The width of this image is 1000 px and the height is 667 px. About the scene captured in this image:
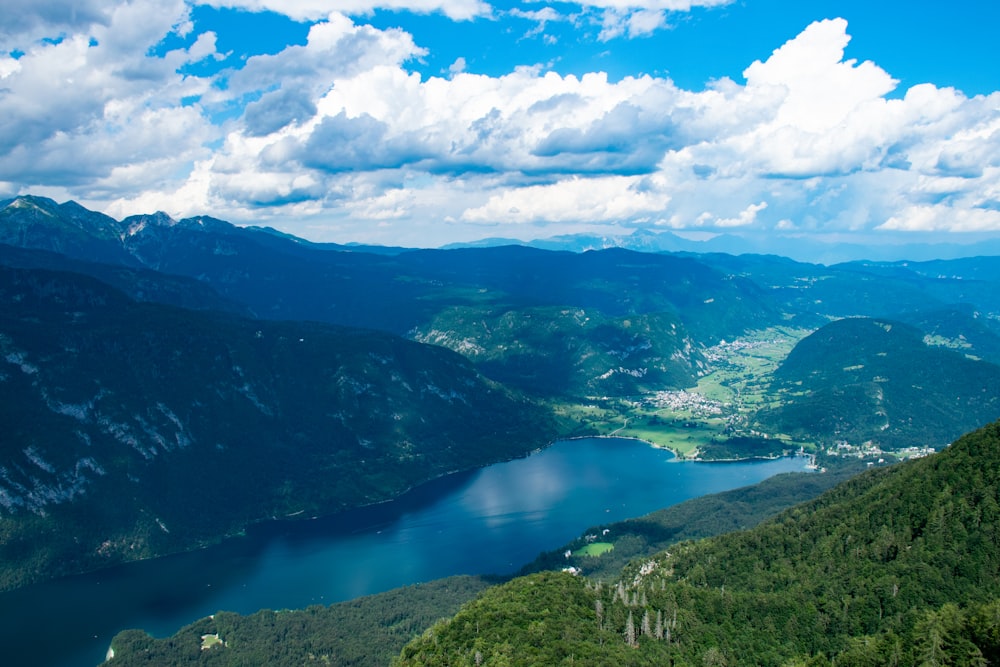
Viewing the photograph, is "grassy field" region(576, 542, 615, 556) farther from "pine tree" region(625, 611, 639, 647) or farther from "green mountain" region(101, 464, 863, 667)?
"pine tree" region(625, 611, 639, 647)

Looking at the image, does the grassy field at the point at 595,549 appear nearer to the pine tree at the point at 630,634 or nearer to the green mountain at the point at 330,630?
the green mountain at the point at 330,630

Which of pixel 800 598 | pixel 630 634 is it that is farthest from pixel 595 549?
pixel 630 634

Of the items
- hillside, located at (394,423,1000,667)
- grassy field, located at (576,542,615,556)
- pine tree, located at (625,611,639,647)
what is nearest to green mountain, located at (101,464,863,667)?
grassy field, located at (576,542,615,556)

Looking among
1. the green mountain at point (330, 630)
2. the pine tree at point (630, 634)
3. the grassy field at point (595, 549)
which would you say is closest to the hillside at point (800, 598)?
the pine tree at point (630, 634)

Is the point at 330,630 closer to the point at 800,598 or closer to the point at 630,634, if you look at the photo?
the point at 630,634

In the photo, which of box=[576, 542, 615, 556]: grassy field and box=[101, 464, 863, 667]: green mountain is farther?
box=[576, 542, 615, 556]: grassy field

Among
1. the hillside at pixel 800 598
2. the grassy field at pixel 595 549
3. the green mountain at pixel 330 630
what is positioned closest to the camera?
the hillside at pixel 800 598

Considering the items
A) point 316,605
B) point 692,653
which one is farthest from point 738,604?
point 316,605

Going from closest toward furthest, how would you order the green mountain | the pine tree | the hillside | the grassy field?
the hillside
the pine tree
the green mountain
the grassy field

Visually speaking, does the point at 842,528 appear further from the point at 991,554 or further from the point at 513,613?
the point at 513,613
